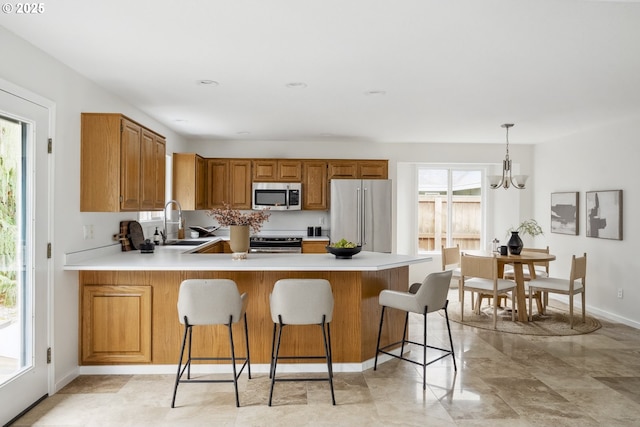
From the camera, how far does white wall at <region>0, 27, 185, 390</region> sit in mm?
2982

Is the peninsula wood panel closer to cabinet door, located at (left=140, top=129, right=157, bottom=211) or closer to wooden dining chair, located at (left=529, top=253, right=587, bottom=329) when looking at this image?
cabinet door, located at (left=140, top=129, right=157, bottom=211)

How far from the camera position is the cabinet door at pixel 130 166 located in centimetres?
349

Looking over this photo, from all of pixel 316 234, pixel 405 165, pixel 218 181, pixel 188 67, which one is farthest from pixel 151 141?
pixel 405 165

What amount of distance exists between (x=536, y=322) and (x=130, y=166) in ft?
15.5

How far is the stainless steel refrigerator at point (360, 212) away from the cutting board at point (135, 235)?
106 inches

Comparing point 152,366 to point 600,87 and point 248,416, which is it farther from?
point 600,87

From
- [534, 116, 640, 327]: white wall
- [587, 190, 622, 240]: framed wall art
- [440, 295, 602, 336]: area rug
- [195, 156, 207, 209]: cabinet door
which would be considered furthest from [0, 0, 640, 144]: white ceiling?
[440, 295, 602, 336]: area rug

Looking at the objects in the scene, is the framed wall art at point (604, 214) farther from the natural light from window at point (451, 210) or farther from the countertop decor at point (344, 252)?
the countertop decor at point (344, 252)

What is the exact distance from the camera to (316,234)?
6.93m

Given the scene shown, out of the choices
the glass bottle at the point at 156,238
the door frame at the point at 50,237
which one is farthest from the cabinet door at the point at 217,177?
the door frame at the point at 50,237

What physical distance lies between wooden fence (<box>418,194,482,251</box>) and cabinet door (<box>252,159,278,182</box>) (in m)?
2.66

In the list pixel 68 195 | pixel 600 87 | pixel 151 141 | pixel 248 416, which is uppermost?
pixel 600 87

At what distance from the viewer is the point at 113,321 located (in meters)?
3.48

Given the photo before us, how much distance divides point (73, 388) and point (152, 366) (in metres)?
0.55
